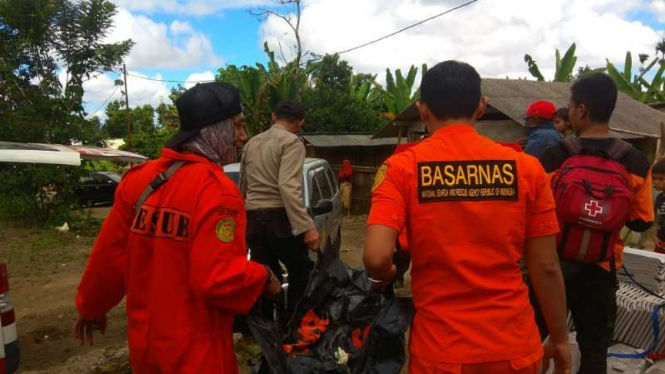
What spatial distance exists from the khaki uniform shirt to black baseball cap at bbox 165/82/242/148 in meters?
2.01

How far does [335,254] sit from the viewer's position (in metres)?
2.90

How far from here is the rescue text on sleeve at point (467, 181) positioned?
1683 millimetres

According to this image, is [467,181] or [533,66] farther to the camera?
[533,66]

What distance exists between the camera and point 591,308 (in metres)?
2.71

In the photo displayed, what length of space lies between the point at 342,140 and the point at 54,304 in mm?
12476

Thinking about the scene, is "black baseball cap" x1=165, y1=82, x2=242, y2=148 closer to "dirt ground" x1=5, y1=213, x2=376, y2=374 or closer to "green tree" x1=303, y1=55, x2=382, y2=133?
"dirt ground" x1=5, y1=213, x2=376, y2=374

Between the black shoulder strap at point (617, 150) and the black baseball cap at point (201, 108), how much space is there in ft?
6.25

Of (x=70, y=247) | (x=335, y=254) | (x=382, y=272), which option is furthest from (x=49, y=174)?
(x=382, y=272)

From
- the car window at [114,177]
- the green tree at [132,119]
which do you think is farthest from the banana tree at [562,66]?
the green tree at [132,119]

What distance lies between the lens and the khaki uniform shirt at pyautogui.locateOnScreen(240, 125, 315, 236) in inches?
157

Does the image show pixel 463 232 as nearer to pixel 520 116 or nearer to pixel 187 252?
pixel 187 252

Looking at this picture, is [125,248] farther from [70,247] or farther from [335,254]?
[70,247]

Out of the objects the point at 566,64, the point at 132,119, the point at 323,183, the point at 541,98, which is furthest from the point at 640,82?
the point at 132,119

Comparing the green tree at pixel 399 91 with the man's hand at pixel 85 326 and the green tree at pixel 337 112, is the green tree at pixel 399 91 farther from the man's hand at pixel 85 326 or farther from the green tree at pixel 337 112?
the man's hand at pixel 85 326
